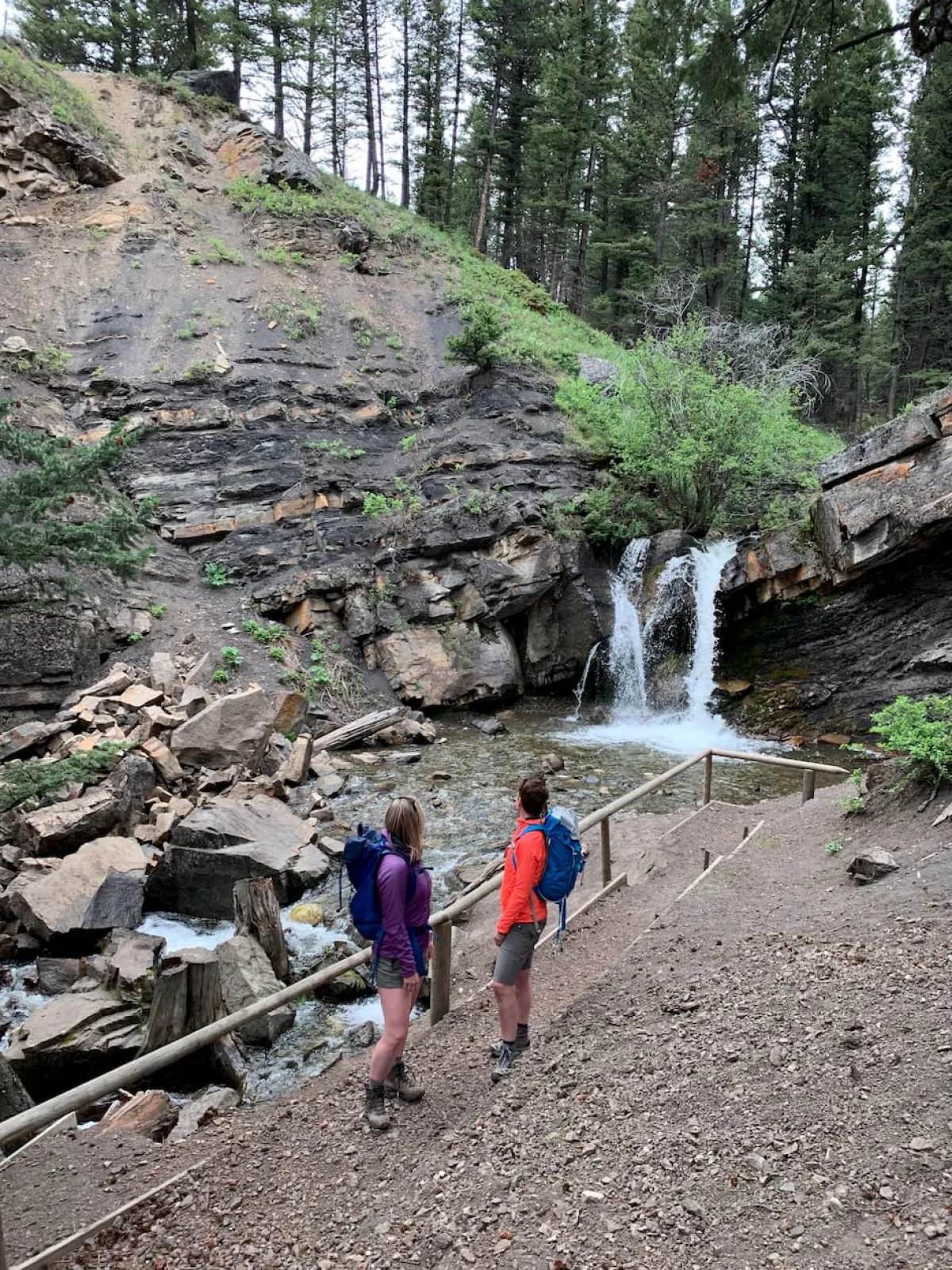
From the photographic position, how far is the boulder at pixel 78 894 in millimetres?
6883

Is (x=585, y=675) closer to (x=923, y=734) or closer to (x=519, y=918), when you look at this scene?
(x=923, y=734)

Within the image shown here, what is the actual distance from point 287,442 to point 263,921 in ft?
46.5

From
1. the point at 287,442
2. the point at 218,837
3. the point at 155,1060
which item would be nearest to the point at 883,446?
the point at 218,837

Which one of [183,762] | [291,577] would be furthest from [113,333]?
[183,762]

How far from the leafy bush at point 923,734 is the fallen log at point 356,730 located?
9.15 metres

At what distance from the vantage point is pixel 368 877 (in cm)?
372

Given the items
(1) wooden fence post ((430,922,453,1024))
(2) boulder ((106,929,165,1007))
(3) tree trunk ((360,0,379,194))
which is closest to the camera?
(1) wooden fence post ((430,922,453,1024))

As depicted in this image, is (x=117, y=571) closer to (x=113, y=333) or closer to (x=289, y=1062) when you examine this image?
(x=289, y=1062)

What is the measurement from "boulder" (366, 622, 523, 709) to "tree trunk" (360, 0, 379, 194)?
92.7 feet

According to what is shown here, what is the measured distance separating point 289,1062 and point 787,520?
1356 cm

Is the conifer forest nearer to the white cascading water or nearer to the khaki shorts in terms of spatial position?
the white cascading water

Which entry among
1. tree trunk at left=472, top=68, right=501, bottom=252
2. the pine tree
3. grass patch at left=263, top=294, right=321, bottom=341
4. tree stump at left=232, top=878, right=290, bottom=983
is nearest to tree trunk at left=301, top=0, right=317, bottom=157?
tree trunk at left=472, top=68, right=501, bottom=252

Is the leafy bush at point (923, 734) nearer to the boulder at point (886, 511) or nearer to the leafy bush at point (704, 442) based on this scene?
the boulder at point (886, 511)

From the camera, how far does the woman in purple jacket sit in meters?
3.76
